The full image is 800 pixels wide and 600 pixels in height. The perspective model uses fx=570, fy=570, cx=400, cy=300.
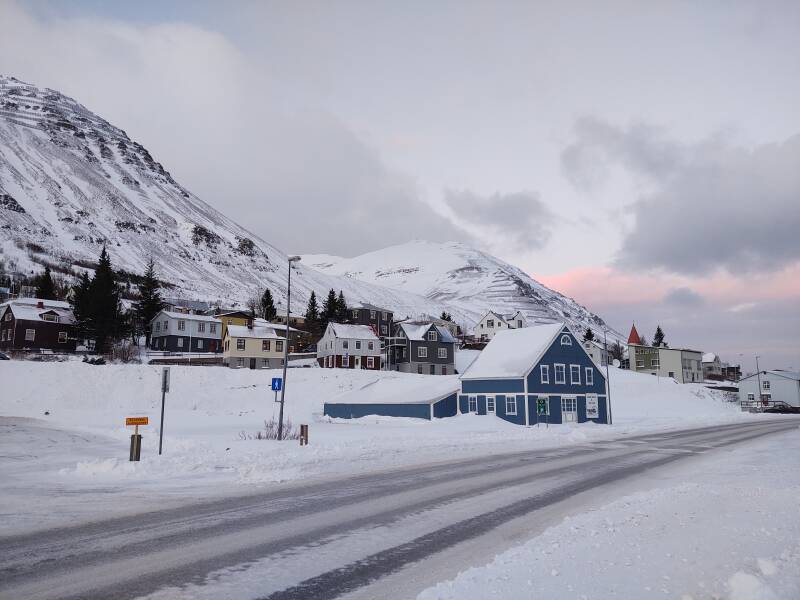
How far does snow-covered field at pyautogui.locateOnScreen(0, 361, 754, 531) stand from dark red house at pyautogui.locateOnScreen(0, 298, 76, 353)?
27800mm

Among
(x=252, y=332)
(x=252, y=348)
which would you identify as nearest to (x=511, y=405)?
(x=252, y=348)

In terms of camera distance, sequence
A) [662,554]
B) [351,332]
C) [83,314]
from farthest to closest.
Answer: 1. [351,332]
2. [83,314]
3. [662,554]

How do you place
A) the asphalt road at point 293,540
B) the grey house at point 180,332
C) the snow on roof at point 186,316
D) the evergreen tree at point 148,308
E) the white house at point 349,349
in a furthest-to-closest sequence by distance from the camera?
the evergreen tree at point 148,308
the snow on roof at point 186,316
the grey house at point 180,332
the white house at point 349,349
the asphalt road at point 293,540

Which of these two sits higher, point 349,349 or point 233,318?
point 233,318

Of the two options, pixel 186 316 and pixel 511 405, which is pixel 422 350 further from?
pixel 511 405

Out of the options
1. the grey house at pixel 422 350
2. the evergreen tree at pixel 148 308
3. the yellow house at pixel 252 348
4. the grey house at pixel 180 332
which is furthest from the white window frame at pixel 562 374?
the evergreen tree at pixel 148 308

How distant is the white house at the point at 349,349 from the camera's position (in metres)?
86.0

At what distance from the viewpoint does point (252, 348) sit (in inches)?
3243

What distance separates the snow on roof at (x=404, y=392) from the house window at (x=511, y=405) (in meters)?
4.78

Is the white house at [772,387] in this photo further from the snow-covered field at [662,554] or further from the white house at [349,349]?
the snow-covered field at [662,554]

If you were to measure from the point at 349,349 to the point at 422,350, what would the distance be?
12645mm

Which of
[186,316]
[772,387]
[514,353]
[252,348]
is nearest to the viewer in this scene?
[514,353]

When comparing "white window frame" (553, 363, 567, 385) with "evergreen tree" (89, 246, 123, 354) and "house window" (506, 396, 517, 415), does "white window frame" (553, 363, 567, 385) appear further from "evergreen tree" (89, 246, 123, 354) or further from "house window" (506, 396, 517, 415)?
"evergreen tree" (89, 246, 123, 354)

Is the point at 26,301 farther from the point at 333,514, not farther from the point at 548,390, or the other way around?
the point at 333,514
